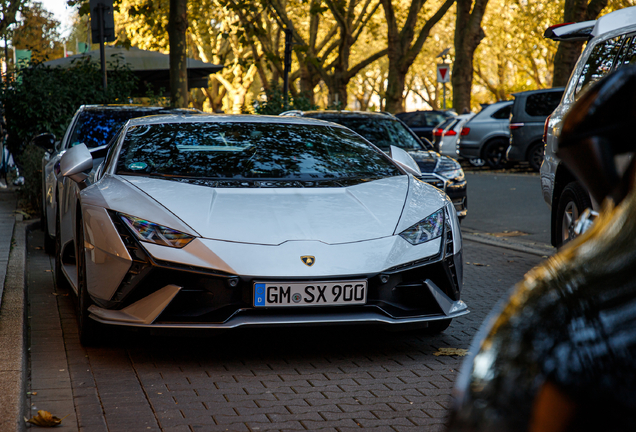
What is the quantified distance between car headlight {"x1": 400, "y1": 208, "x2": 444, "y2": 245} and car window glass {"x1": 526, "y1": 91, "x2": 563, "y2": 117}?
1509 centimetres

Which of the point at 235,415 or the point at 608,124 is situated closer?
the point at 608,124

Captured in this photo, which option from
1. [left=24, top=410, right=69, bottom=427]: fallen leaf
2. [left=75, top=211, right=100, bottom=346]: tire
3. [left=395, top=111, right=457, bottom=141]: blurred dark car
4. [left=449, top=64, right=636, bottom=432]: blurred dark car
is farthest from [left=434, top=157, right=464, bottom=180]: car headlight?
[left=395, top=111, right=457, bottom=141]: blurred dark car

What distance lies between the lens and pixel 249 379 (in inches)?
164

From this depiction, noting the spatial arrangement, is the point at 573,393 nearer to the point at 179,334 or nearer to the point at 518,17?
the point at 179,334

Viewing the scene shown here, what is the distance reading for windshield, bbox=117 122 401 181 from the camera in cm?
506

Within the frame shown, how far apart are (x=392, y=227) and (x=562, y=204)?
289 centimetres

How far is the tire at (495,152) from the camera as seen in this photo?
21.8m

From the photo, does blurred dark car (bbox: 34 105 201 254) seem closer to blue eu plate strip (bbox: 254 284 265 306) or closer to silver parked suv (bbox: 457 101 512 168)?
blue eu plate strip (bbox: 254 284 265 306)

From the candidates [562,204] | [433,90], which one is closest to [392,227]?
[562,204]

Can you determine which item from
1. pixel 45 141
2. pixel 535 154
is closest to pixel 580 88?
pixel 45 141

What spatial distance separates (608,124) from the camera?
1469 mm

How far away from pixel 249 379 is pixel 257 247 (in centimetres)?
66

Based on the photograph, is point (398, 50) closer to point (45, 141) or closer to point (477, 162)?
point (477, 162)

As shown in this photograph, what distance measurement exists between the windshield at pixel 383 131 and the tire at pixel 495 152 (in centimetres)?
1087
